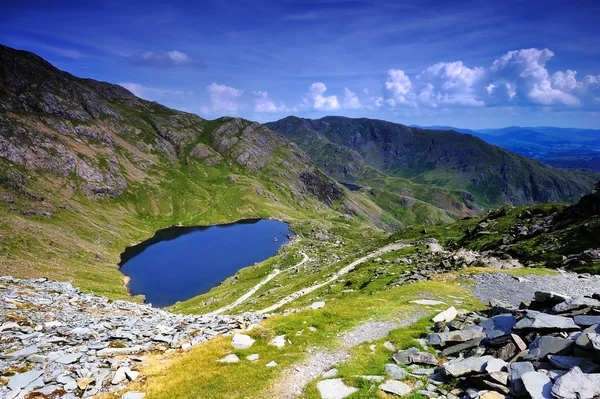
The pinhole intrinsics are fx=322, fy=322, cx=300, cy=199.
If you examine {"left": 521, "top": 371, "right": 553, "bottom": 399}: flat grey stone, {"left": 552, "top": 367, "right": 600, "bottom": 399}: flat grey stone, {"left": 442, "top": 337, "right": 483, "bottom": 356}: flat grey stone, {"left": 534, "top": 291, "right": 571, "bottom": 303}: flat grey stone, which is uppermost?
{"left": 552, "top": 367, "right": 600, "bottom": 399}: flat grey stone

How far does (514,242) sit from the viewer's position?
235 feet

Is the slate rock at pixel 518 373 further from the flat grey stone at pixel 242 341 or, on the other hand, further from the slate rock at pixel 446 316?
the flat grey stone at pixel 242 341

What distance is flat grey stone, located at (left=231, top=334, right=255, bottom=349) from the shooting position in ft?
79.2

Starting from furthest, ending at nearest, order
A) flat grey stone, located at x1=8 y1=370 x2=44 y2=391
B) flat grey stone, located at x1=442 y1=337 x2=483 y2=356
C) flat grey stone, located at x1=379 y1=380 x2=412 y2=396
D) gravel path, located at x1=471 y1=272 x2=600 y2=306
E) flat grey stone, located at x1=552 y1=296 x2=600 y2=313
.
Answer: gravel path, located at x1=471 y1=272 x2=600 y2=306
flat grey stone, located at x1=442 y1=337 x2=483 y2=356
flat grey stone, located at x1=552 y1=296 x2=600 y2=313
flat grey stone, located at x1=8 y1=370 x2=44 y2=391
flat grey stone, located at x1=379 y1=380 x2=412 y2=396

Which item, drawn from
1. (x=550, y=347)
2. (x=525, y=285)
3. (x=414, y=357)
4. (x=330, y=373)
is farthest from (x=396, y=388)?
(x=525, y=285)

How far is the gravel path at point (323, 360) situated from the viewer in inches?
717

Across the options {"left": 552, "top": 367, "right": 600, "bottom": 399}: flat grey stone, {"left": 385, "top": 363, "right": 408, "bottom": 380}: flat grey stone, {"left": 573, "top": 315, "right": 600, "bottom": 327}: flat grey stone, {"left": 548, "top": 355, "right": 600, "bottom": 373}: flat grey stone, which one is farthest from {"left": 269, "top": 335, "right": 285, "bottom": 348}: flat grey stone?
{"left": 573, "top": 315, "right": 600, "bottom": 327}: flat grey stone

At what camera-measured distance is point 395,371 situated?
18766 millimetres

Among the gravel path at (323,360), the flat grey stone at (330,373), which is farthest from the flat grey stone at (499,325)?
the flat grey stone at (330,373)

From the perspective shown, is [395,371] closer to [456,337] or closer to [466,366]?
[466,366]

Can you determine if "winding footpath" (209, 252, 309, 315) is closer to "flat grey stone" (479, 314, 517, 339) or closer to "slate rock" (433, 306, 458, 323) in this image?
"slate rock" (433, 306, 458, 323)

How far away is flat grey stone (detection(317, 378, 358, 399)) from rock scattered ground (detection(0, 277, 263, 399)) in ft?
26.9

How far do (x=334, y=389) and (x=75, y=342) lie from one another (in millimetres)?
20895

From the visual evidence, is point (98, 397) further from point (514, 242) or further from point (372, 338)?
point (514, 242)
